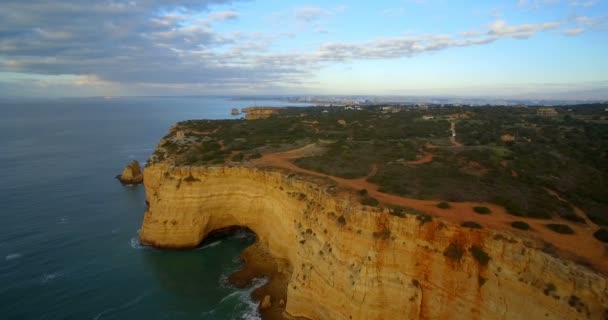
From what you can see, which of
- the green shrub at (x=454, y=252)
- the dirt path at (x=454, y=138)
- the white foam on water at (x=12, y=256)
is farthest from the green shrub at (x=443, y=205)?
the white foam on water at (x=12, y=256)

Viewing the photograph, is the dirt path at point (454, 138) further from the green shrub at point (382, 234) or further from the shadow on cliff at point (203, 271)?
the shadow on cliff at point (203, 271)

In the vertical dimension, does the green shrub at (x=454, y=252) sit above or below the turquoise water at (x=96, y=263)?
above

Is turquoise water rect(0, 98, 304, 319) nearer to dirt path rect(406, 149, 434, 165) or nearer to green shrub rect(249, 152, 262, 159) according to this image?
green shrub rect(249, 152, 262, 159)

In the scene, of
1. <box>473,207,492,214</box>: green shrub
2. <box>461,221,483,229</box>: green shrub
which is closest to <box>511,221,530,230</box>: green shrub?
<box>461,221,483,229</box>: green shrub

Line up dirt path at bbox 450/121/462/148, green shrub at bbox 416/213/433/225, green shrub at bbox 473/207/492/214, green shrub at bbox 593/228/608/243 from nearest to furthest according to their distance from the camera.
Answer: green shrub at bbox 593/228/608/243 < green shrub at bbox 416/213/433/225 < green shrub at bbox 473/207/492/214 < dirt path at bbox 450/121/462/148

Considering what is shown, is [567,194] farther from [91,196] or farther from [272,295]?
[91,196]
